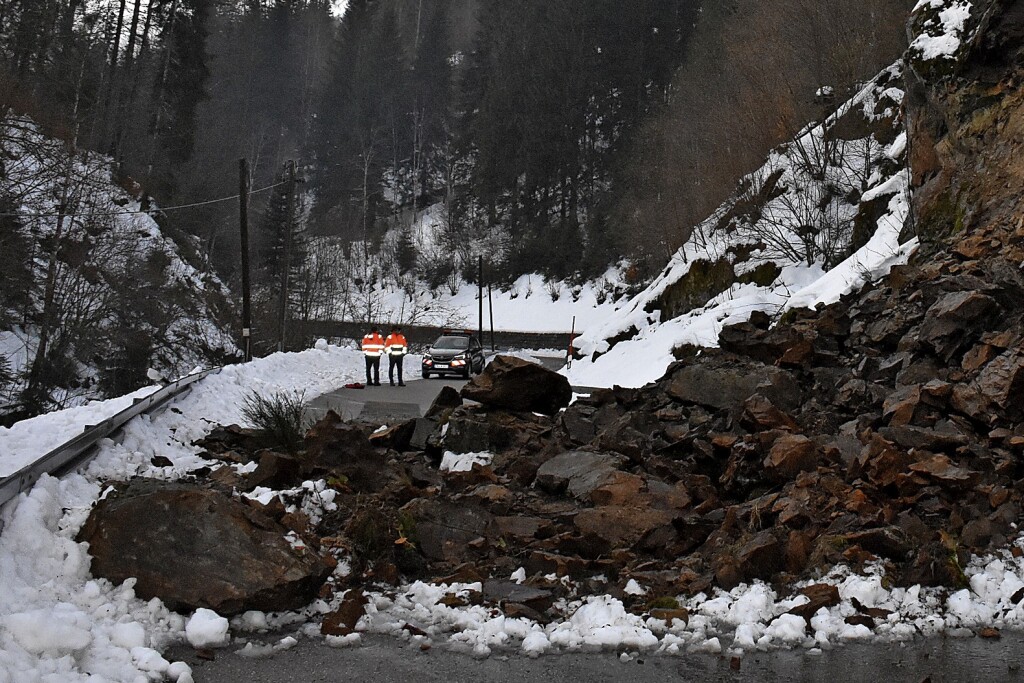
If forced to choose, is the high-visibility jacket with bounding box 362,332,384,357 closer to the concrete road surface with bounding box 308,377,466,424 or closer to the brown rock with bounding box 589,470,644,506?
the concrete road surface with bounding box 308,377,466,424

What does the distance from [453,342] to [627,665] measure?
2633 cm

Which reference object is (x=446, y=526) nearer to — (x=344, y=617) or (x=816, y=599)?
(x=344, y=617)

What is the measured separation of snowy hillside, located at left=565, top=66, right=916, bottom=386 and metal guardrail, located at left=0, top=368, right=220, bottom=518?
1214cm

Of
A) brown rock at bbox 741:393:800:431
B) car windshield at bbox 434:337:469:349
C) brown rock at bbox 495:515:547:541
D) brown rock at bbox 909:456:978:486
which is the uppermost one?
car windshield at bbox 434:337:469:349

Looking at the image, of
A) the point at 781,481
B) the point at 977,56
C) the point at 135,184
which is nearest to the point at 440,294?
the point at 135,184

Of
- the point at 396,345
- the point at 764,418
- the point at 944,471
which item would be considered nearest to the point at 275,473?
the point at 764,418

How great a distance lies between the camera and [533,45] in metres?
70.2

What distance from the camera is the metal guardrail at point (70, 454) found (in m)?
5.61

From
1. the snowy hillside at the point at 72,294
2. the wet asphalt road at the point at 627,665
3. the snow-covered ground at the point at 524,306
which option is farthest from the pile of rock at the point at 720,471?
the snow-covered ground at the point at 524,306

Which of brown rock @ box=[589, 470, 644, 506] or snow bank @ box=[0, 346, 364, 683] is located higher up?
brown rock @ box=[589, 470, 644, 506]

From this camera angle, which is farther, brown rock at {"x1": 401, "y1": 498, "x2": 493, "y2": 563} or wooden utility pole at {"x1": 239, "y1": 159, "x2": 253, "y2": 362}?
wooden utility pole at {"x1": 239, "y1": 159, "x2": 253, "y2": 362}

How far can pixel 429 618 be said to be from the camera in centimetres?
537

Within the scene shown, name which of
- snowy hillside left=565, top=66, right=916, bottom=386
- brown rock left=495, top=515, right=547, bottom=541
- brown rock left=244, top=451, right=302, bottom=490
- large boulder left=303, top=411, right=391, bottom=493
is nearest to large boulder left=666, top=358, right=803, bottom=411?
brown rock left=495, top=515, right=547, bottom=541

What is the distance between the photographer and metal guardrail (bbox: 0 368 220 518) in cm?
561
